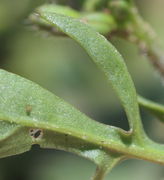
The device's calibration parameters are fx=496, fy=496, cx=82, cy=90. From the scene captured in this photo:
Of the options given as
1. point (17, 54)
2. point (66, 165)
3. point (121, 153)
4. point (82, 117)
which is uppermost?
point (82, 117)

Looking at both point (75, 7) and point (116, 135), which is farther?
point (75, 7)

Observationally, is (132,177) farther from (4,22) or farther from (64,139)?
(64,139)

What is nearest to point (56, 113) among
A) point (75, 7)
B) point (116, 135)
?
point (116, 135)

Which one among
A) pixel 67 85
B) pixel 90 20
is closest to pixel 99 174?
pixel 90 20

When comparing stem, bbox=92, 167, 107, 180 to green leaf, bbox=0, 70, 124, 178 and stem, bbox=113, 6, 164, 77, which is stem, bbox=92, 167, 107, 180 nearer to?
green leaf, bbox=0, 70, 124, 178

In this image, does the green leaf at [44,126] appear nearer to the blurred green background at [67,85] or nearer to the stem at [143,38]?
the stem at [143,38]

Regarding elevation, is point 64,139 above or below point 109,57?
below

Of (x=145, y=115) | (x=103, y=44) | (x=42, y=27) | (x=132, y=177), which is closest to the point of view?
(x=103, y=44)

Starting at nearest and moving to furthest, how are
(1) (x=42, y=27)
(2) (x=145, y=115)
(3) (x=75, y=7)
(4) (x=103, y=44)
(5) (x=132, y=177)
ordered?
1. (4) (x=103, y=44)
2. (1) (x=42, y=27)
3. (3) (x=75, y=7)
4. (5) (x=132, y=177)
5. (2) (x=145, y=115)
